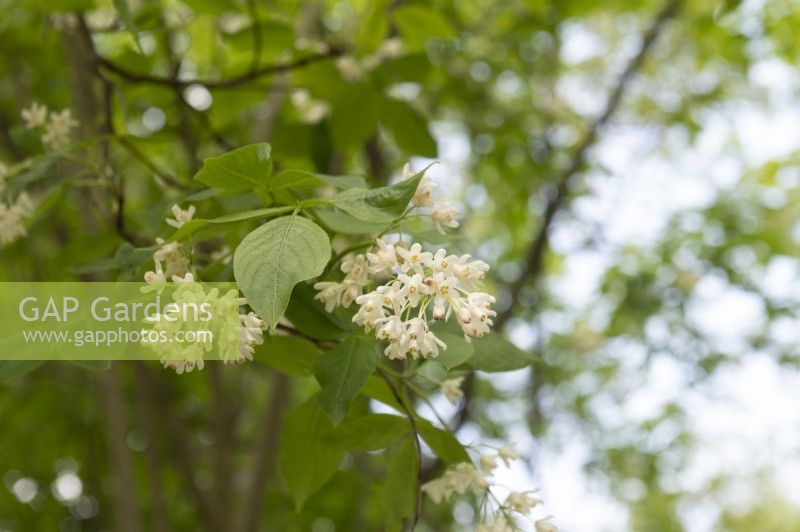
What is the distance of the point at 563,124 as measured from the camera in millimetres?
3654

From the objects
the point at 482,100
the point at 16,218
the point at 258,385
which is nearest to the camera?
the point at 16,218

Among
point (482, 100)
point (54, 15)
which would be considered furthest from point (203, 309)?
point (482, 100)

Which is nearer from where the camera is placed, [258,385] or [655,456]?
[655,456]

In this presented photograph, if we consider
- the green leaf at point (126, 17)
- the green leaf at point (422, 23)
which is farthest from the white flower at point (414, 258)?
the green leaf at point (422, 23)

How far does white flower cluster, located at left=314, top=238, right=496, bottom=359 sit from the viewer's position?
2.84 ft

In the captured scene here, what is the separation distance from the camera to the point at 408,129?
5.95 feet

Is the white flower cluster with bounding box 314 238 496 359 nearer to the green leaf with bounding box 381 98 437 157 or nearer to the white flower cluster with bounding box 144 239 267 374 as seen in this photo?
the white flower cluster with bounding box 144 239 267 374

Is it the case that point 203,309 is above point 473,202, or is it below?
above

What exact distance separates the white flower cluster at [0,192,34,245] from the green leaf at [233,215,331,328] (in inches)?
24.8

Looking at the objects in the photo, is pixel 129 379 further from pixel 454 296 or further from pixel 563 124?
pixel 454 296

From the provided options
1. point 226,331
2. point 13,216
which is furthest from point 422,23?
point 226,331

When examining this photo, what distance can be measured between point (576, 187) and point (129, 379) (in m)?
1.99

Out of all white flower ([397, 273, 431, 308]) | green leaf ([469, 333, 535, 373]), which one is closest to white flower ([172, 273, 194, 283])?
white flower ([397, 273, 431, 308])

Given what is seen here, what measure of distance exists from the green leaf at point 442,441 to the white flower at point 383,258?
0.86 ft
